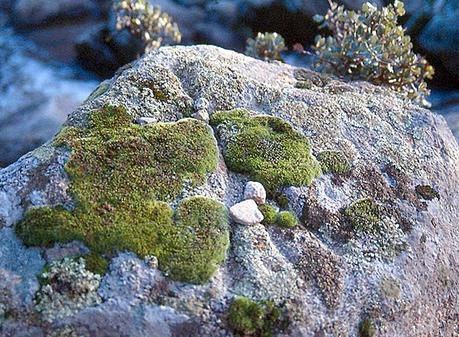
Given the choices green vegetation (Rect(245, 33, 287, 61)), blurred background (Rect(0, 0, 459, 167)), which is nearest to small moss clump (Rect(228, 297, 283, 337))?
green vegetation (Rect(245, 33, 287, 61))

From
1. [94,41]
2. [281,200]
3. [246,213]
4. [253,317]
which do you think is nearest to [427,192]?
[281,200]

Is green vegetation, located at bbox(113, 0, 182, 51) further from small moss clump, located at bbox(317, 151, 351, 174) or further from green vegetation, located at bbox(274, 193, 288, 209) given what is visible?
green vegetation, located at bbox(274, 193, 288, 209)

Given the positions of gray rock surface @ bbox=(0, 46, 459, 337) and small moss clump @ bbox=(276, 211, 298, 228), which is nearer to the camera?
gray rock surface @ bbox=(0, 46, 459, 337)

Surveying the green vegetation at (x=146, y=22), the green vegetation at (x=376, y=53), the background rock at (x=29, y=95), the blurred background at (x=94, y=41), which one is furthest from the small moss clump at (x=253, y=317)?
the green vegetation at (x=146, y=22)

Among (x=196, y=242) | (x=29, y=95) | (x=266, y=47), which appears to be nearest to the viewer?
(x=196, y=242)

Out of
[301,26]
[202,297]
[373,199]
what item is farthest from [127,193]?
[301,26]

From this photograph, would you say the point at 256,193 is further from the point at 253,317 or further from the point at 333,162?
the point at 253,317
